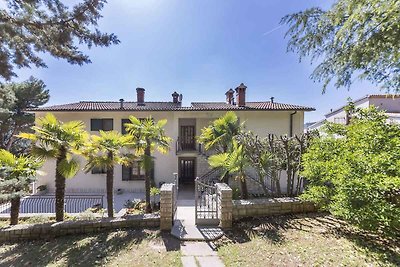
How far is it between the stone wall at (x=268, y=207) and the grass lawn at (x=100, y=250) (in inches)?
89.4

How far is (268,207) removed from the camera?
664 cm

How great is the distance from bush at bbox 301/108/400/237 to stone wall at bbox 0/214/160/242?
5.25 meters

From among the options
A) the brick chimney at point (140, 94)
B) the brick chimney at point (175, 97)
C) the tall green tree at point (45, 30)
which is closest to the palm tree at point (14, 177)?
the tall green tree at point (45, 30)

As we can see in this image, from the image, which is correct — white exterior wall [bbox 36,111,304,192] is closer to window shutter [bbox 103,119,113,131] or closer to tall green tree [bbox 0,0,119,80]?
window shutter [bbox 103,119,113,131]

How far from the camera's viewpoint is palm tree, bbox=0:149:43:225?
22.4 feet

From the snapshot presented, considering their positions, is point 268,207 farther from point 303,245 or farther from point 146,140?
point 146,140

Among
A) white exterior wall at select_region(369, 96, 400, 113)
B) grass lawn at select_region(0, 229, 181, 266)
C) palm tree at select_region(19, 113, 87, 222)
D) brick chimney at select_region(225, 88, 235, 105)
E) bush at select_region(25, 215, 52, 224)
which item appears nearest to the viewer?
grass lawn at select_region(0, 229, 181, 266)

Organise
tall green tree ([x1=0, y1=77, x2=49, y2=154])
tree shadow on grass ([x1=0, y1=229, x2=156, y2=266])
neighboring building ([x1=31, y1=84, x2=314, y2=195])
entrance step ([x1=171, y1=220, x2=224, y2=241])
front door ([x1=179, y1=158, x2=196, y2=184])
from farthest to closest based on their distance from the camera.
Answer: tall green tree ([x1=0, y1=77, x2=49, y2=154]) → front door ([x1=179, y1=158, x2=196, y2=184]) → neighboring building ([x1=31, y1=84, x2=314, y2=195]) → entrance step ([x1=171, y1=220, x2=224, y2=241]) → tree shadow on grass ([x1=0, y1=229, x2=156, y2=266])

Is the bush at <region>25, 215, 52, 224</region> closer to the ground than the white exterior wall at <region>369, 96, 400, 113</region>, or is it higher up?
closer to the ground

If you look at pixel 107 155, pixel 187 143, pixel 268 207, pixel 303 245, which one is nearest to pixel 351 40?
pixel 303 245

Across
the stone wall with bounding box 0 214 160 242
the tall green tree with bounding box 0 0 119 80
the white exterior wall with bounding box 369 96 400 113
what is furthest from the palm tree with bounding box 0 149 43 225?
the white exterior wall with bounding box 369 96 400 113

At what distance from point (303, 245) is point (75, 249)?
6.06 metres

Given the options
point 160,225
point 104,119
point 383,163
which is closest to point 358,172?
point 383,163

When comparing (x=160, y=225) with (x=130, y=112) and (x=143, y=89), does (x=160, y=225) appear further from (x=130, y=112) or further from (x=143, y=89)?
(x=143, y=89)
